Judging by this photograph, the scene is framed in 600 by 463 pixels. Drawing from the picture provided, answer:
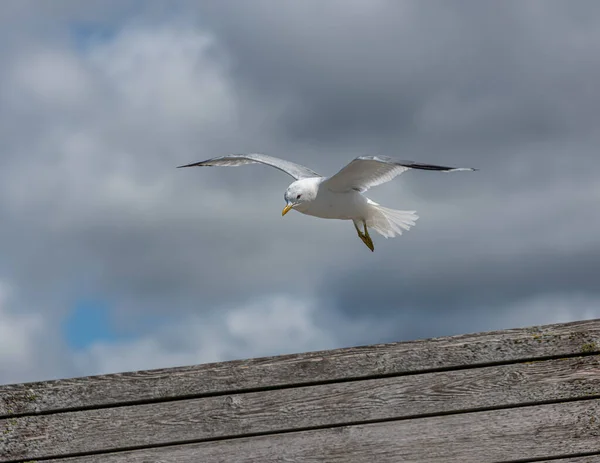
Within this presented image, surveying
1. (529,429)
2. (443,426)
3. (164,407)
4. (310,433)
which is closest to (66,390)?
(164,407)

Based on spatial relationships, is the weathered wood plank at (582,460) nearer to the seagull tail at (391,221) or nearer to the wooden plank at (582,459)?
the wooden plank at (582,459)

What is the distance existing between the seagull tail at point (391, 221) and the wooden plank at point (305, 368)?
7064 millimetres

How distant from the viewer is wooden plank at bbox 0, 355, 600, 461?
140 inches

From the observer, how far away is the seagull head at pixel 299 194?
952 centimetres

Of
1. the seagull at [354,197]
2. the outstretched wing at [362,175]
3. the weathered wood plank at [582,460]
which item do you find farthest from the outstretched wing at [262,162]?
the weathered wood plank at [582,460]

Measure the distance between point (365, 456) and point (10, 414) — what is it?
146 centimetres

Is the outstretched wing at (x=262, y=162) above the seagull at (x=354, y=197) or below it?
above

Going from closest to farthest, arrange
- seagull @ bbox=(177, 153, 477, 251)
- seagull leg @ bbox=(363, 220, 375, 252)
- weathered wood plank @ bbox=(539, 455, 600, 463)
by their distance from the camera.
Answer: weathered wood plank @ bbox=(539, 455, 600, 463), seagull @ bbox=(177, 153, 477, 251), seagull leg @ bbox=(363, 220, 375, 252)

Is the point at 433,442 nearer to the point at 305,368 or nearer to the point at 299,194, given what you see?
the point at 305,368

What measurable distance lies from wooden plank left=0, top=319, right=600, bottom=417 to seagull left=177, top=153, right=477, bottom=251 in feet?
Answer: 16.2

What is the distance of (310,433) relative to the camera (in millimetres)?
3561

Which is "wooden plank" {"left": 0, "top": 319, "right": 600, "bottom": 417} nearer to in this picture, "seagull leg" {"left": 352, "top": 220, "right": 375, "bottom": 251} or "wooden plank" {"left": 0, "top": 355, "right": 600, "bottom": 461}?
"wooden plank" {"left": 0, "top": 355, "right": 600, "bottom": 461}

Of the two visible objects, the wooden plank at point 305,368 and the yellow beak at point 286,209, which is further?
the yellow beak at point 286,209

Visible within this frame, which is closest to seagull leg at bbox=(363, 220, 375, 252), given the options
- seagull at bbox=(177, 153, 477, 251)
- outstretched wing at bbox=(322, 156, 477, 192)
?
seagull at bbox=(177, 153, 477, 251)
